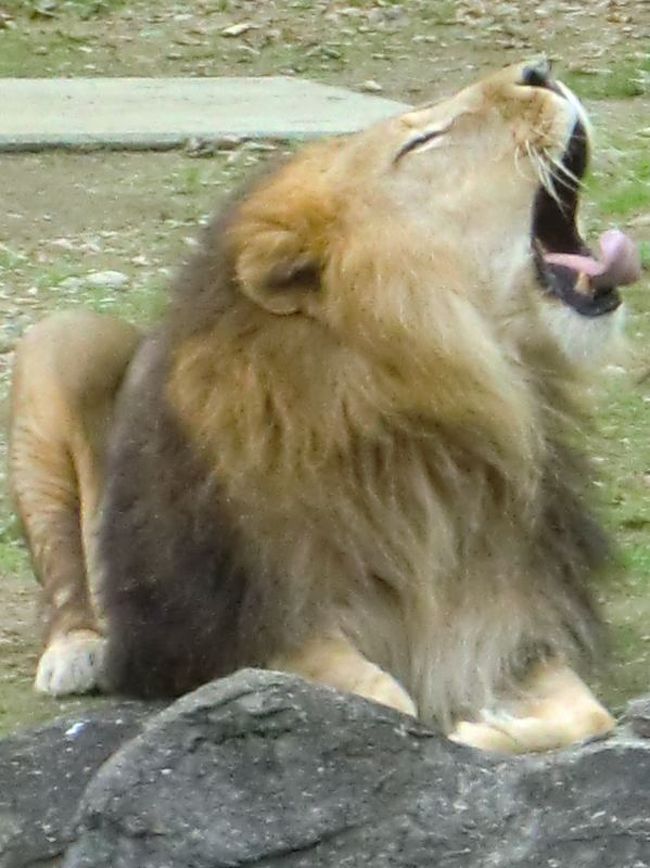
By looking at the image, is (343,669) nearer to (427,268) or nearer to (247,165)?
(427,268)

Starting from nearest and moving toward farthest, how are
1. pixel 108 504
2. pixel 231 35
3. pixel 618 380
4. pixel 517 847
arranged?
pixel 517 847, pixel 108 504, pixel 618 380, pixel 231 35

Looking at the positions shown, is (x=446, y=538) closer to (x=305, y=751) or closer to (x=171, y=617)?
(x=171, y=617)

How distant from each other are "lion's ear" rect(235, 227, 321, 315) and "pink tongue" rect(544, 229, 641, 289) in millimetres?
377

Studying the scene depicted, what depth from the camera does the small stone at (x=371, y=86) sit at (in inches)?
370

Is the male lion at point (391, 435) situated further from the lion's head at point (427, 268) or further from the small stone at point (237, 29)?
the small stone at point (237, 29)

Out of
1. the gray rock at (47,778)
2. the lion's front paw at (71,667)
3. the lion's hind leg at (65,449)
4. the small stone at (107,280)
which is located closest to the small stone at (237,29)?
the small stone at (107,280)

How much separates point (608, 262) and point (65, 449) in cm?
117

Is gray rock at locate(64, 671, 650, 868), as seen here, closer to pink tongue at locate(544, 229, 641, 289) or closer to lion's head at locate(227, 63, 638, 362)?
lion's head at locate(227, 63, 638, 362)

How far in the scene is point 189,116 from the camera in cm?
860

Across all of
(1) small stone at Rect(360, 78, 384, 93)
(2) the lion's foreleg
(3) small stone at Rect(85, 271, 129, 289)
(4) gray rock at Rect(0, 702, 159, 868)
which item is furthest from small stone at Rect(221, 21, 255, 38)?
(4) gray rock at Rect(0, 702, 159, 868)

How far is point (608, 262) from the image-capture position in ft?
10.7

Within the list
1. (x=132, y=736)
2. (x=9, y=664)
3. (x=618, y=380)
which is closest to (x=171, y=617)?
(x=132, y=736)

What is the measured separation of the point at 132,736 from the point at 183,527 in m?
0.43

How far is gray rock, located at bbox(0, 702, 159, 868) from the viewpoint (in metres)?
2.61
